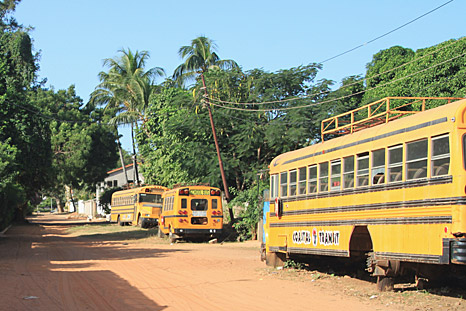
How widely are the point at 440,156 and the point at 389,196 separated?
1.58m

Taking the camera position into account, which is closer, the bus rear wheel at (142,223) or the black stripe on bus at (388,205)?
the black stripe on bus at (388,205)

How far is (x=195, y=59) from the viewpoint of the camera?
44281 mm

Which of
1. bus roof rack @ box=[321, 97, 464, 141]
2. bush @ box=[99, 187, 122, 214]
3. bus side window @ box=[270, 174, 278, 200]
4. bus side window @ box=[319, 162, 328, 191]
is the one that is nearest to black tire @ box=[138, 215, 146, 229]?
bush @ box=[99, 187, 122, 214]

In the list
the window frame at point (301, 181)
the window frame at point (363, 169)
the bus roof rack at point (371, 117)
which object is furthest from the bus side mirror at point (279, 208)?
the window frame at point (363, 169)

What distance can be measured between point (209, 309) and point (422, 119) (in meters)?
4.87

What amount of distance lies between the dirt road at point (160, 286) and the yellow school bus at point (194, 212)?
704cm

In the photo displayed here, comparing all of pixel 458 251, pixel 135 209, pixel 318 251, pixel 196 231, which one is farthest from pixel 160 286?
pixel 135 209

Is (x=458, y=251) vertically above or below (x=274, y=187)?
below

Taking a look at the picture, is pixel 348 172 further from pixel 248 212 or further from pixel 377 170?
pixel 248 212

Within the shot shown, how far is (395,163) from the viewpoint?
10398 millimetres

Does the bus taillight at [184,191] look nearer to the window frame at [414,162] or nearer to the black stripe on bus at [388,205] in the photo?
the black stripe on bus at [388,205]

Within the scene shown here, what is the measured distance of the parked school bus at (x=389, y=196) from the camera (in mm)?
8867

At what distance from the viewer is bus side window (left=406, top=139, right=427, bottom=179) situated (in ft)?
31.4

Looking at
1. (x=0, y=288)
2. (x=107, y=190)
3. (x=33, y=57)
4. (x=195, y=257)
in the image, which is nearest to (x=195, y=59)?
(x=33, y=57)
